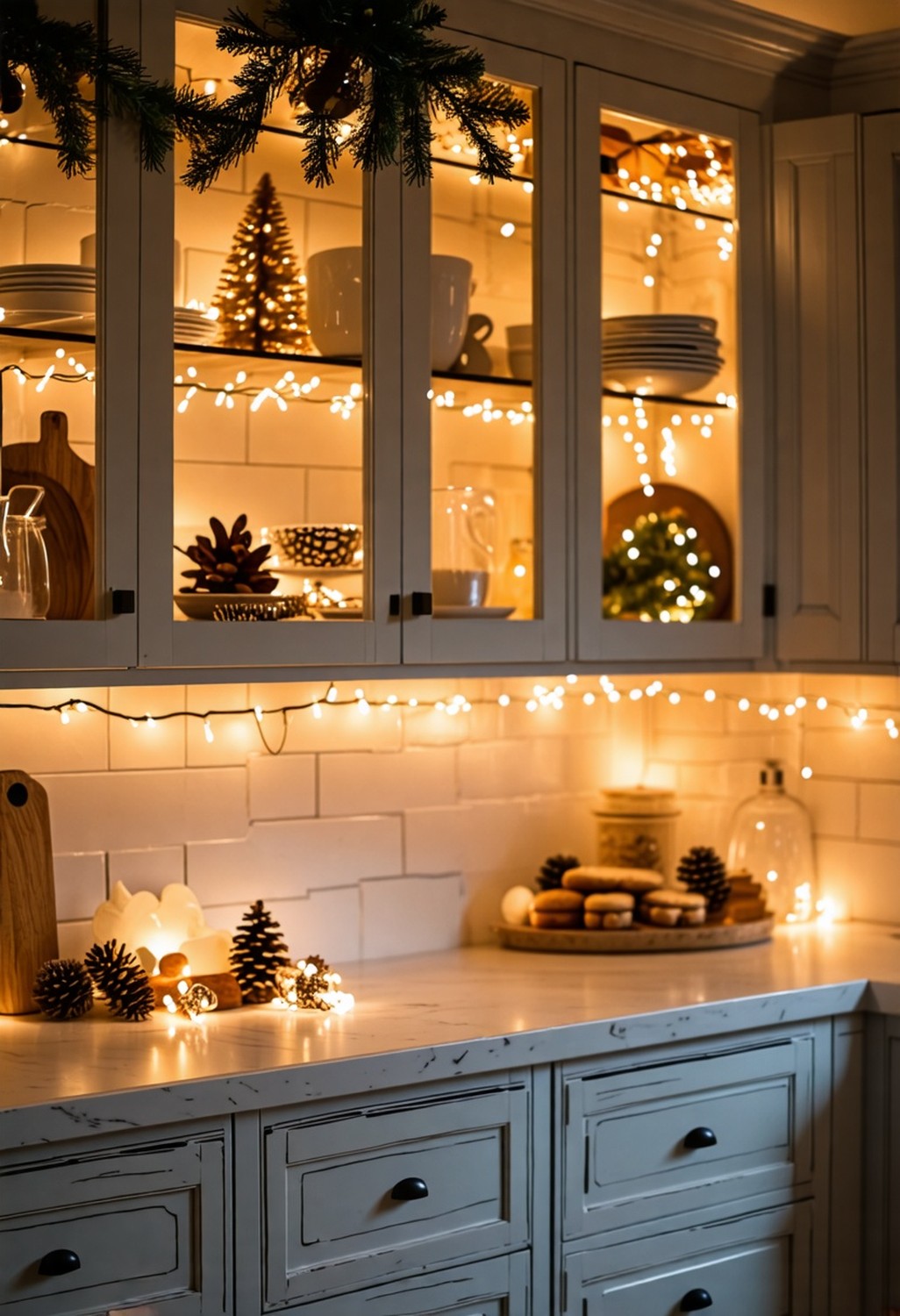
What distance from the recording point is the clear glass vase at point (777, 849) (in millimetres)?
3172

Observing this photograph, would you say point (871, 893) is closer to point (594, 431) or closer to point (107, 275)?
point (594, 431)

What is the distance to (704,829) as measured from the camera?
333 centimetres

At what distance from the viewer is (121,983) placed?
7.67ft

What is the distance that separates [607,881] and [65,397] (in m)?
1.34

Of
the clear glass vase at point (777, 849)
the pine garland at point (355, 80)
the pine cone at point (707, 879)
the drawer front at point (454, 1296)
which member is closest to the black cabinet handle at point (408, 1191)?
the drawer front at point (454, 1296)

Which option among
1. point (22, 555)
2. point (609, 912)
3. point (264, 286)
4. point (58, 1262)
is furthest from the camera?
point (609, 912)

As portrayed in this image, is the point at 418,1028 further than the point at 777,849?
No

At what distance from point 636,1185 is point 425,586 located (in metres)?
0.95

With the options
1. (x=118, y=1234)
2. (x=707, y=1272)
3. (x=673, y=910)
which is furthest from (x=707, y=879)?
(x=118, y=1234)

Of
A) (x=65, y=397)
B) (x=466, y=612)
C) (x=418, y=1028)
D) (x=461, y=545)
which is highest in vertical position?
(x=65, y=397)

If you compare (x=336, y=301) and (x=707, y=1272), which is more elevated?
(x=336, y=301)

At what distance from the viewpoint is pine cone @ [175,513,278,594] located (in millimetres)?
2342

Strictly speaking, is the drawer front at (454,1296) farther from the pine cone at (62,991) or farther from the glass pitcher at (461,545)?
the glass pitcher at (461,545)

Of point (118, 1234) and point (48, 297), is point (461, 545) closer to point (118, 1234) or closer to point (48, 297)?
point (48, 297)
